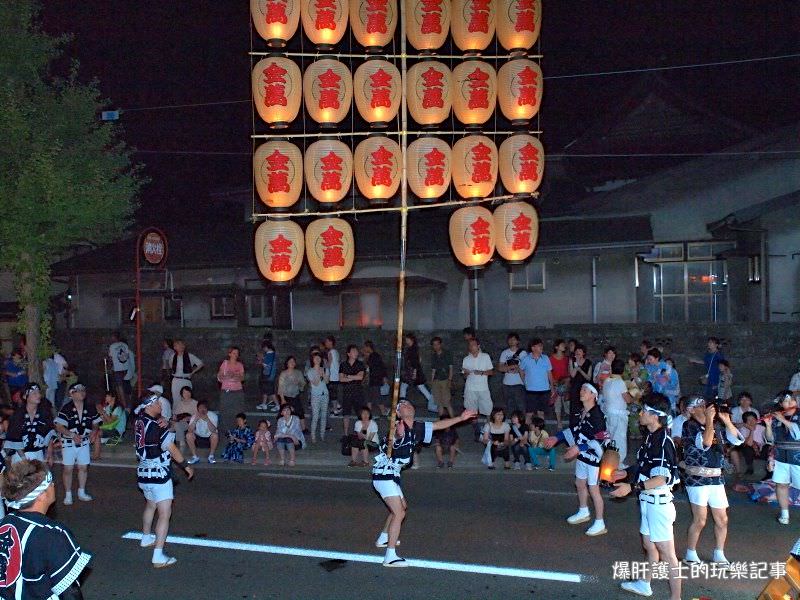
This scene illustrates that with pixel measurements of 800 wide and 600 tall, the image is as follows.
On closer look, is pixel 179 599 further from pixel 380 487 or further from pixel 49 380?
pixel 49 380

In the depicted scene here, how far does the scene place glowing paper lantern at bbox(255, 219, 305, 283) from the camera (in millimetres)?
15047

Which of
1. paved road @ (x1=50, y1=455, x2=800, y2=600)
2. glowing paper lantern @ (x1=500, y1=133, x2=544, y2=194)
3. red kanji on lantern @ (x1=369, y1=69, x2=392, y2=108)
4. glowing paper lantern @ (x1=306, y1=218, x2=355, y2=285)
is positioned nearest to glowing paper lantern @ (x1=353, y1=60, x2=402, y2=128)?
red kanji on lantern @ (x1=369, y1=69, x2=392, y2=108)

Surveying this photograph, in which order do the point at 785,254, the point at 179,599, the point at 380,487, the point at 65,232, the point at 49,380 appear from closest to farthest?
the point at 179,599 → the point at 380,487 → the point at 65,232 → the point at 49,380 → the point at 785,254

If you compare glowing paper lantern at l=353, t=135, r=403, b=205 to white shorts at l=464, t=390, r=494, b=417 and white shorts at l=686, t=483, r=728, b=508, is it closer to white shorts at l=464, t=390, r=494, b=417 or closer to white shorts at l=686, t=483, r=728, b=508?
white shorts at l=464, t=390, r=494, b=417

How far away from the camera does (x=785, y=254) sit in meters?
19.0

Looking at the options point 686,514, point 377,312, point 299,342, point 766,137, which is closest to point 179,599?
point 686,514

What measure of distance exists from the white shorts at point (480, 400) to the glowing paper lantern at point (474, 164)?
151 inches

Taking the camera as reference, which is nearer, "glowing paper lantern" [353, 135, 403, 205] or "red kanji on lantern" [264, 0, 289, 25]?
"red kanji on lantern" [264, 0, 289, 25]

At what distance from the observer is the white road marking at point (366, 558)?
7.86m

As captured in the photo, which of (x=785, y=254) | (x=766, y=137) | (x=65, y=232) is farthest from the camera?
(x=766, y=137)

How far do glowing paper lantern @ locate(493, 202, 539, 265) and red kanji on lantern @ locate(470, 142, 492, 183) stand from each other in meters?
0.80

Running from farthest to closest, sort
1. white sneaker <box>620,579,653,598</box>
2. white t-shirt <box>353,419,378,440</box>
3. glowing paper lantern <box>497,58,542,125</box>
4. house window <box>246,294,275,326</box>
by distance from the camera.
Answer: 1. house window <box>246,294,275,326</box>
2. glowing paper lantern <box>497,58,542,125</box>
3. white t-shirt <box>353,419,378,440</box>
4. white sneaker <box>620,579,653,598</box>

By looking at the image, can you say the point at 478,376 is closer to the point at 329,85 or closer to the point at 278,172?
the point at 278,172

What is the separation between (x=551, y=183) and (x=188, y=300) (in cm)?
1414
